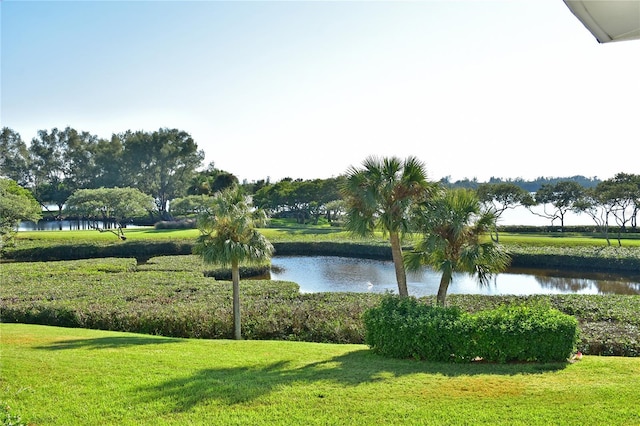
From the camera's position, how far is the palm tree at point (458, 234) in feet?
47.1

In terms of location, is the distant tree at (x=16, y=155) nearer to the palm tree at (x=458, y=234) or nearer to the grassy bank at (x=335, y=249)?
the grassy bank at (x=335, y=249)

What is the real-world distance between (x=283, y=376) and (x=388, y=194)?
6.87 metres

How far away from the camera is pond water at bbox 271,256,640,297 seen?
28.1 m

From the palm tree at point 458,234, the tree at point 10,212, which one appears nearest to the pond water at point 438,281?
the palm tree at point 458,234

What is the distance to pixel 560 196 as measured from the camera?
63.6 metres

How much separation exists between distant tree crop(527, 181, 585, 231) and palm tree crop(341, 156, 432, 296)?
2054 inches

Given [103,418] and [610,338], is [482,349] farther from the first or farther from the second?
[103,418]

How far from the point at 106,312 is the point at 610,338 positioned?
15783mm

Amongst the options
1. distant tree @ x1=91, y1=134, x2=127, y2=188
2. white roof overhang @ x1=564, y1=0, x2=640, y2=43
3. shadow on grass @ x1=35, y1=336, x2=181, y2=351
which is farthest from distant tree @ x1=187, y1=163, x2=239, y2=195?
white roof overhang @ x1=564, y1=0, x2=640, y2=43

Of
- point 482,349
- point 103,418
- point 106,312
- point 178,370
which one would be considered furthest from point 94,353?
point 482,349

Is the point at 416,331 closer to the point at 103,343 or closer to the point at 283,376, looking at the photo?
the point at 283,376

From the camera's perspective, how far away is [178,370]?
9.73m

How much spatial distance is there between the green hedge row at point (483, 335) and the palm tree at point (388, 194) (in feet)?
11.2

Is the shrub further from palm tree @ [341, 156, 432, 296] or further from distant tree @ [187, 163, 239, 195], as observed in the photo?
distant tree @ [187, 163, 239, 195]
